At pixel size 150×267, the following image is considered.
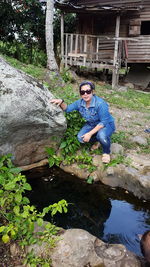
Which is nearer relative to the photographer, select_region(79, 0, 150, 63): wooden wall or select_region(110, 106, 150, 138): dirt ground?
select_region(110, 106, 150, 138): dirt ground

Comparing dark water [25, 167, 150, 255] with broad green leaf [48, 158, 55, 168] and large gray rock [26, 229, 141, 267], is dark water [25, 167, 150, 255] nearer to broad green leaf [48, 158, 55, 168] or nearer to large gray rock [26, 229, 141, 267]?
broad green leaf [48, 158, 55, 168]

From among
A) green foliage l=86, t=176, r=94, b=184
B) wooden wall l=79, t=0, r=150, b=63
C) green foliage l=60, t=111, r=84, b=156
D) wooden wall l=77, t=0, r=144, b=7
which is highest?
wooden wall l=77, t=0, r=144, b=7

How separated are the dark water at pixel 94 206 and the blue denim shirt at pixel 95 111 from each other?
3.84 feet

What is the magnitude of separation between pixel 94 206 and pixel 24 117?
6.12 ft

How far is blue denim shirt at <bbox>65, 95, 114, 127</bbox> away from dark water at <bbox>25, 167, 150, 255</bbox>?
1169 millimetres

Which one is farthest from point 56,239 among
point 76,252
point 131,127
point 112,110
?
point 112,110

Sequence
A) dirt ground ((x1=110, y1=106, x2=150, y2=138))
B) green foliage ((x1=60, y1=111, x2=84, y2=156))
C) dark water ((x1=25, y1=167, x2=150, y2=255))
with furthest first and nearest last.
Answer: dirt ground ((x1=110, y1=106, x2=150, y2=138)) < green foliage ((x1=60, y1=111, x2=84, y2=156)) < dark water ((x1=25, y1=167, x2=150, y2=255))

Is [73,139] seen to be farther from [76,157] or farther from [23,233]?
[23,233]

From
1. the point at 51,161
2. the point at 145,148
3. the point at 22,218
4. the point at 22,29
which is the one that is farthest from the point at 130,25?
the point at 22,218

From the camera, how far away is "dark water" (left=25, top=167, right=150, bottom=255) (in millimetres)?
3346

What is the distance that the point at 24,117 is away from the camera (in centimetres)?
379

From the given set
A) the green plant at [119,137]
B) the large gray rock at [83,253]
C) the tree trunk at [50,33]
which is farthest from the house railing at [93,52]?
the large gray rock at [83,253]

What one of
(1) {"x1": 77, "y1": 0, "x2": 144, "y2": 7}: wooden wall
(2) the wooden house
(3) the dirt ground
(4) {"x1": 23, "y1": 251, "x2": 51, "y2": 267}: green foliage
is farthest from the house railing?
(4) {"x1": 23, "y1": 251, "x2": 51, "y2": 267}: green foliage

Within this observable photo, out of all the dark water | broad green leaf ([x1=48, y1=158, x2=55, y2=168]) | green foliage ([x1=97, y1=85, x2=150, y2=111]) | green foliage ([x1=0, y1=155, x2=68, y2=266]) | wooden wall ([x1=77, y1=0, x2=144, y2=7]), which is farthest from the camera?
wooden wall ([x1=77, y1=0, x2=144, y2=7])
